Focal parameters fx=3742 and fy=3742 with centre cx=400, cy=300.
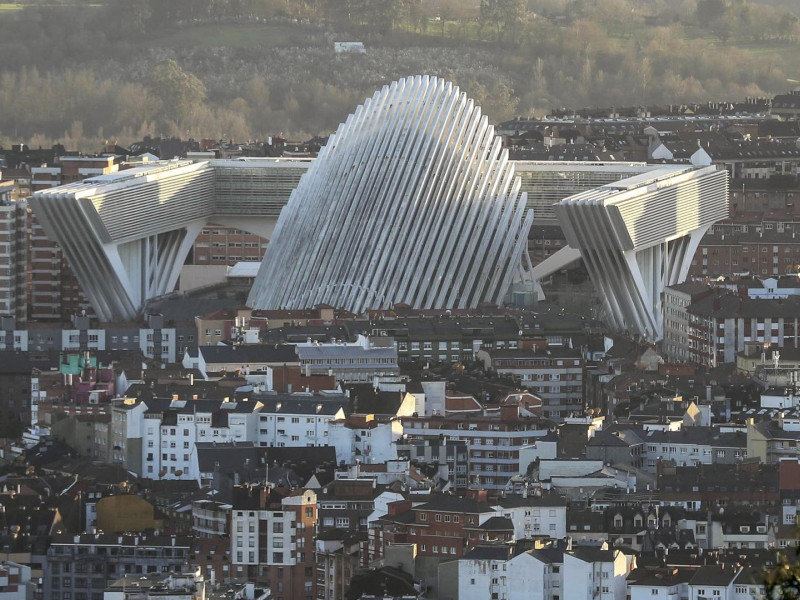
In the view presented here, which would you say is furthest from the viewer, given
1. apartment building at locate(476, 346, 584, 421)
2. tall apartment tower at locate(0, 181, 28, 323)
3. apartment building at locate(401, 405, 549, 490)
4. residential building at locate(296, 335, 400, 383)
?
tall apartment tower at locate(0, 181, 28, 323)

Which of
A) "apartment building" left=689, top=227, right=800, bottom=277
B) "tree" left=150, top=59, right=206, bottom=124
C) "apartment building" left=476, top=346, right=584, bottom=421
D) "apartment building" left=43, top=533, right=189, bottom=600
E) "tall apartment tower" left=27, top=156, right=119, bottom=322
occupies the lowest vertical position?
"apartment building" left=43, top=533, right=189, bottom=600

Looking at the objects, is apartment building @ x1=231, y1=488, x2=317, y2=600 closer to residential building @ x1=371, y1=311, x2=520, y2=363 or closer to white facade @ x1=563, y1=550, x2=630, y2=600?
white facade @ x1=563, y1=550, x2=630, y2=600

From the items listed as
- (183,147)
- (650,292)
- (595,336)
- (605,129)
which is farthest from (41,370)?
(605,129)

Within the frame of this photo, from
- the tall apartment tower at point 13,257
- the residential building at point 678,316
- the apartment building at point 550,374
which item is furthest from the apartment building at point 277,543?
the tall apartment tower at point 13,257

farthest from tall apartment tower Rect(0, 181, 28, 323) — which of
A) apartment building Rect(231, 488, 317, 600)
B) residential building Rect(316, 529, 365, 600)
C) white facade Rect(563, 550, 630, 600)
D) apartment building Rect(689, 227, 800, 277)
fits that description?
white facade Rect(563, 550, 630, 600)

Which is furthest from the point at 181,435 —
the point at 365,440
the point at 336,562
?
the point at 336,562

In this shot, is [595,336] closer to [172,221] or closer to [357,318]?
[357,318]

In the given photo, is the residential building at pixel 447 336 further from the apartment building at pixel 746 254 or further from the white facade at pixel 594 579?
the white facade at pixel 594 579
